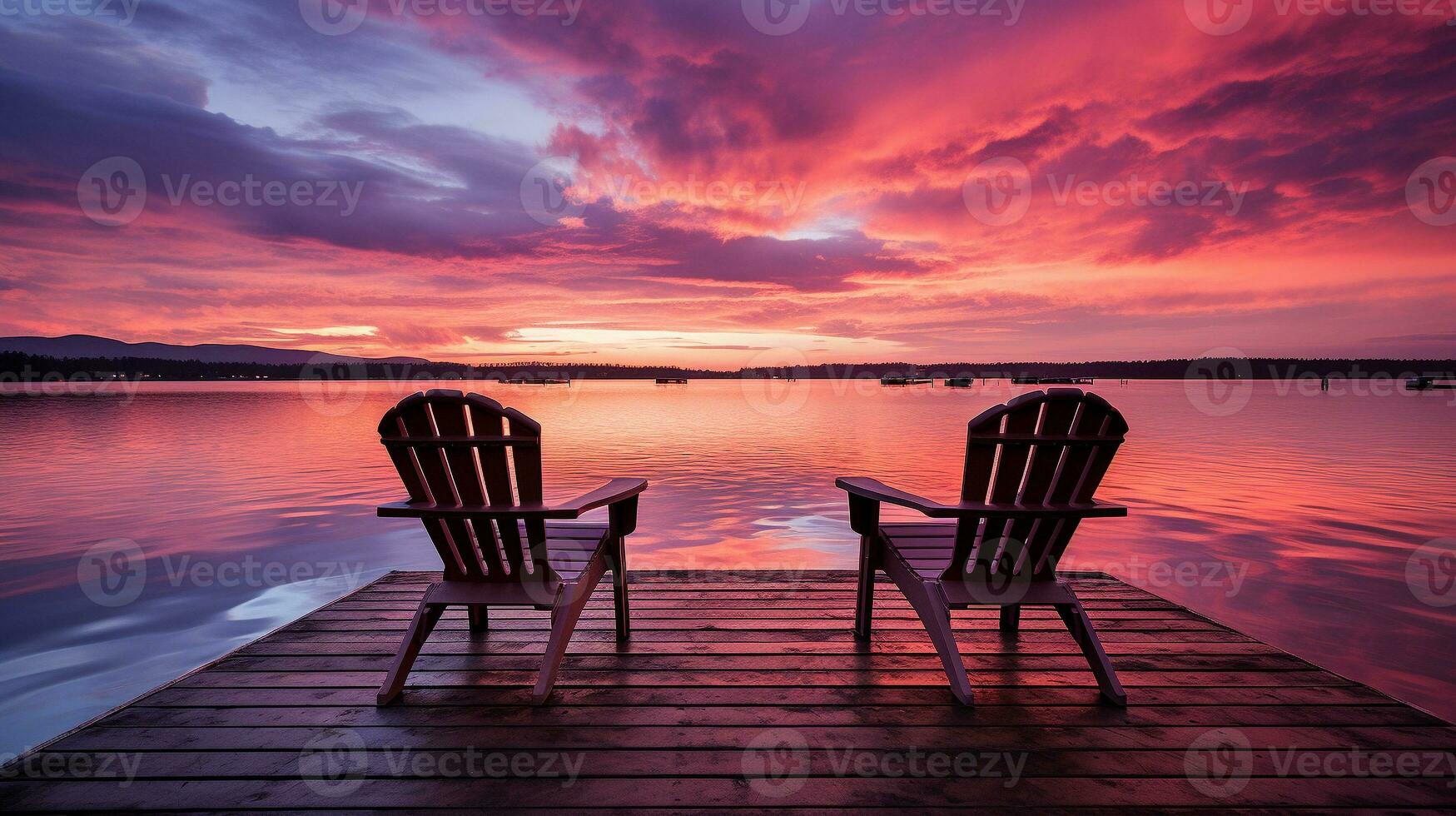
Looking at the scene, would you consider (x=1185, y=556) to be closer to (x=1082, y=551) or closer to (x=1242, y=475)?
(x=1082, y=551)

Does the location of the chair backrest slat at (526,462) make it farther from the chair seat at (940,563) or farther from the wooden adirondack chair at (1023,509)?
the chair seat at (940,563)

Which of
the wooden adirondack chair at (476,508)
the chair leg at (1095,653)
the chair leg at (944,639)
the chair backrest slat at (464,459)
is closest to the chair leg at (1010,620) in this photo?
the chair leg at (1095,653)

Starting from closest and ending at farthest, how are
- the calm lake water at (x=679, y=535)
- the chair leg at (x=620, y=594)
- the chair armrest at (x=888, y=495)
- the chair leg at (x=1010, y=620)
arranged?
1. the chair armrest at (x=888, y=495)
2. the chair leg at (x=620, y=594)
3. the chair leg at (x=1010, y=620)
4. the calm lake water at (x=679, y=535)

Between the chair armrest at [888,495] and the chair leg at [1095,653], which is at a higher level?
the chair armrest at [888,495]

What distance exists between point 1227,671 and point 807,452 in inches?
545

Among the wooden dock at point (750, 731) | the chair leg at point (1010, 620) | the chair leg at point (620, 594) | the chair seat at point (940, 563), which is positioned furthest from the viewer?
the chair leg at point (1010, 620)

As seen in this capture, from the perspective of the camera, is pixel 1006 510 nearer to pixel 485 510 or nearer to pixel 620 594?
pixel 620 594

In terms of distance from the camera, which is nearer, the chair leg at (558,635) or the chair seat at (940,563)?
the chair leg at (558,635)

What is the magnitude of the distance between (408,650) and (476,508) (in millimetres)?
782

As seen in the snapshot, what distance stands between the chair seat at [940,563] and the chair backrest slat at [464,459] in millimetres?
1976

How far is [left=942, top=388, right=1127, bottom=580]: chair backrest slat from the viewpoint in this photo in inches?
104

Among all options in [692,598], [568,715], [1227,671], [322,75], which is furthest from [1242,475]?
[322,75]

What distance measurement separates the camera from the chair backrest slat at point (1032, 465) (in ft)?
8.70

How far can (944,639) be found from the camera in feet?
8.81
